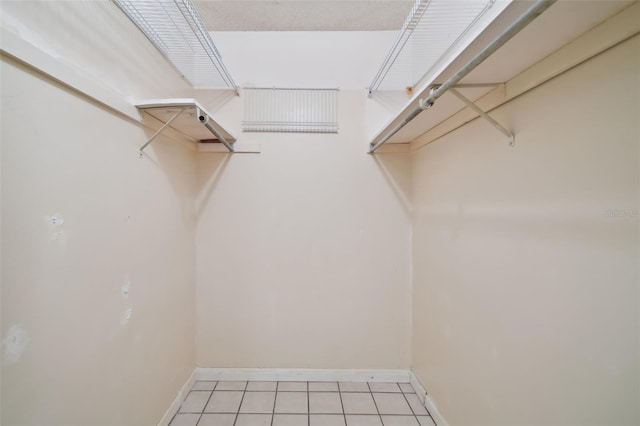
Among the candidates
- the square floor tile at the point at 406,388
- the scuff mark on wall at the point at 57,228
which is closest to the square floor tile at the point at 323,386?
the square floor tile at the point at 406,388

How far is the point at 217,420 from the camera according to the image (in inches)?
62.8

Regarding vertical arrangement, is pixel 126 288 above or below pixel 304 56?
below

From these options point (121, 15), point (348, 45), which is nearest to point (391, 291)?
point (348, 45)

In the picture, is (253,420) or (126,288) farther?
(253,420)

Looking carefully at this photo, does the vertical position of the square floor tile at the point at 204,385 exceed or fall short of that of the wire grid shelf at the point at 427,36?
it falls short

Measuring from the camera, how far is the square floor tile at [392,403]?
1687 mm

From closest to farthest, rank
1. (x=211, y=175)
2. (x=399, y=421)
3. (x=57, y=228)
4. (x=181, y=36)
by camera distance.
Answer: (x=57, y=228) → (x=181, y=36) → (x=399, y=421) → (x=211, y=175)

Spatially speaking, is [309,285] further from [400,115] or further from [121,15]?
[121,15]

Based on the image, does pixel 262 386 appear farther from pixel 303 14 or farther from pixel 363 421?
pixel 303 14

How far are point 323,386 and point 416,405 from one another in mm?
684

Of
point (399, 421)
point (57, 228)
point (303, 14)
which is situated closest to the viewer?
point (57, 228)

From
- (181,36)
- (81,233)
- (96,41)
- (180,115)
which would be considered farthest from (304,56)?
(81,233)

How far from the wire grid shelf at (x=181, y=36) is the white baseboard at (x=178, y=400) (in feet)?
7.28

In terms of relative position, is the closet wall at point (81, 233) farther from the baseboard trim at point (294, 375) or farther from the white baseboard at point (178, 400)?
the baseboard trim at point (294, 375)
